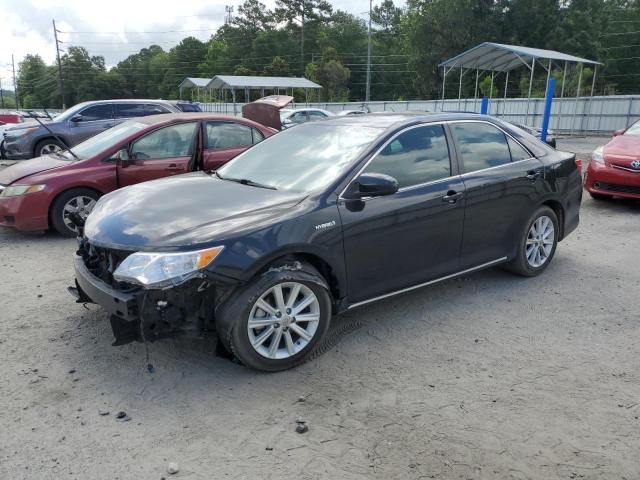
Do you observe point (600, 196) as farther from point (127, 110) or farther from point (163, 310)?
point (127, 110)

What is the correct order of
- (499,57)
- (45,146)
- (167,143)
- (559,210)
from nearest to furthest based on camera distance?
(559,210), (167,143), (45,146), (499,57)

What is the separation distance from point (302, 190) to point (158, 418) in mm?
1766

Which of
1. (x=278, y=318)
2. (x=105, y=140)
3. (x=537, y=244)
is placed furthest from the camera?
(x=105, y=140)

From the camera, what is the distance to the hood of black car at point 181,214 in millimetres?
3332

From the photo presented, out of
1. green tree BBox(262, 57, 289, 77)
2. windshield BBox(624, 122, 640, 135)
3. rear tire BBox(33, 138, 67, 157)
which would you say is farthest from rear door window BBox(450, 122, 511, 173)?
green tree BBox(262, 57, 289, 77)

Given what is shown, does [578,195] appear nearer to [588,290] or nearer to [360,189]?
[588,290]

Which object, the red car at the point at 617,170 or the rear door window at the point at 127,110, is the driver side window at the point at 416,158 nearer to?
the red car at the point at 617,170

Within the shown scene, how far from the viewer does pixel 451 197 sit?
A: 4363 mm

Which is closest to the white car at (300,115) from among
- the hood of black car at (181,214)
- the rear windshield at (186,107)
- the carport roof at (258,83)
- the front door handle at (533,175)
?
the rear windshield at (186,107)

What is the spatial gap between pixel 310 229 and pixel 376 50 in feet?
257

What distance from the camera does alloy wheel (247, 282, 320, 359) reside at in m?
3.42

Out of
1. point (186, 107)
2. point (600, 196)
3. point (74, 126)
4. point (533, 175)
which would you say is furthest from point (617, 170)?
point (74, 126)

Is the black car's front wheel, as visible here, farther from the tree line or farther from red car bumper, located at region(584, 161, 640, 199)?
the tree line

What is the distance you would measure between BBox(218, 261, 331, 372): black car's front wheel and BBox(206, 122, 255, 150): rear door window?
13.5 ft
